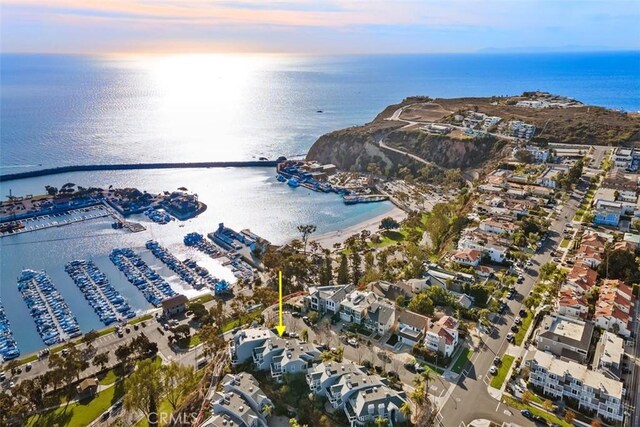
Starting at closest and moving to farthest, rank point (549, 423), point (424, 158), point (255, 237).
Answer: point (549, 423) < point (255, 237) < point (424, 158)

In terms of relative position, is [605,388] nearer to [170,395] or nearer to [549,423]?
[549,423]

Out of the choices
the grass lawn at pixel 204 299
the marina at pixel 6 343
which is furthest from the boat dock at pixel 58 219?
the grass lawn at pixel 204 299

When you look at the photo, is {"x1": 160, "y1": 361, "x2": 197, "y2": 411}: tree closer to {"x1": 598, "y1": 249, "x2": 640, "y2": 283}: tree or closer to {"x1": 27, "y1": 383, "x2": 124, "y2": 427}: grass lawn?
{"x1": 27, "y1": 383, "x2": 124, "y2": 427}: grass lawn

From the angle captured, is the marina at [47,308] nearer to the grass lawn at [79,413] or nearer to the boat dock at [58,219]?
the grass lawn at [79,413]

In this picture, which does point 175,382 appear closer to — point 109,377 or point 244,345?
point 244,345

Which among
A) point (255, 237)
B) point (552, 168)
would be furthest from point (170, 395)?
point (552, 168)

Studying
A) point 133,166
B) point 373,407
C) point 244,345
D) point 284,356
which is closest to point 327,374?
point 284,356

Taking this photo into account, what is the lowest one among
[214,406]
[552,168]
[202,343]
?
[202,343]
